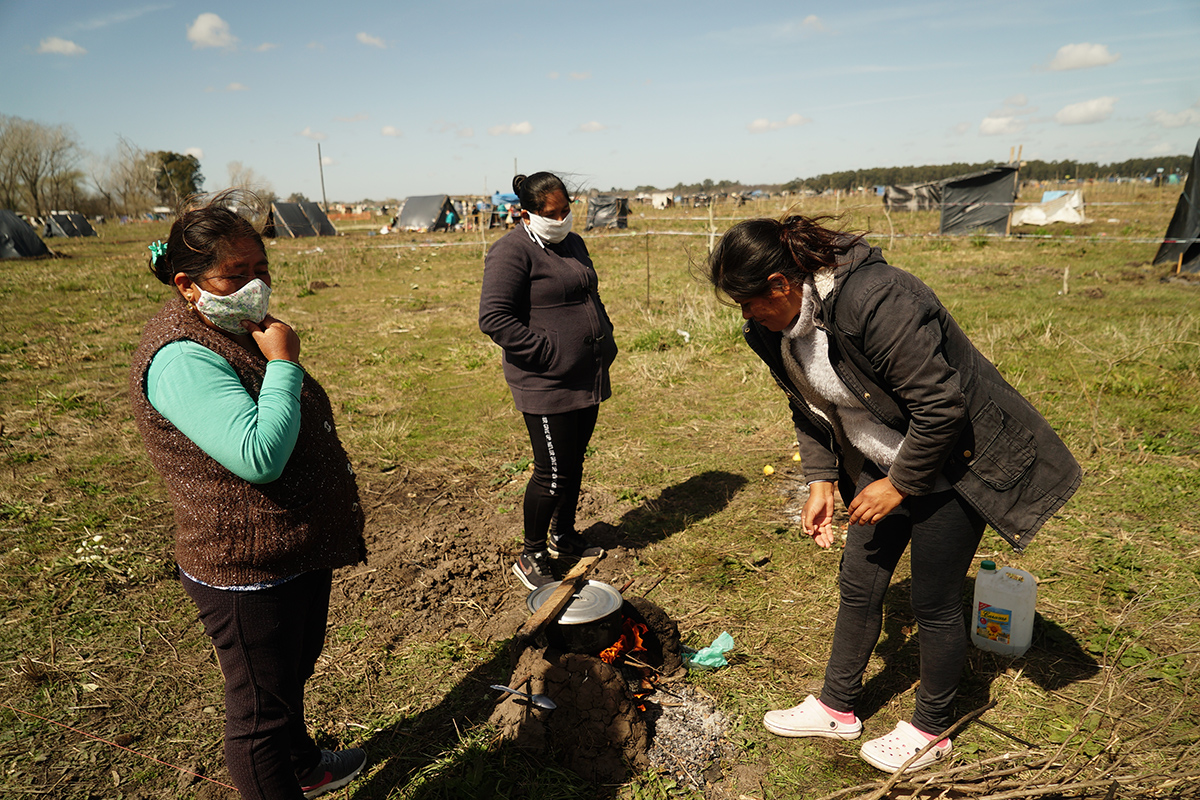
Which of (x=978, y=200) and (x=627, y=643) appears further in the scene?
(x=978, y=200)

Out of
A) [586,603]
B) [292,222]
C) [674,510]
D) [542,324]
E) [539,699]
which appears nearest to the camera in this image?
[539,699]

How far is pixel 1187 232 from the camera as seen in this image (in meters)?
13.5

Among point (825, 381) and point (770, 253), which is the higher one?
point (770, 253)

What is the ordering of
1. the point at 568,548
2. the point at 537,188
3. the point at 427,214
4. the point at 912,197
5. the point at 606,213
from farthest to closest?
1. the point at 427,214
2. the point at 912,197
3. the point at 606,213
4. the point at 568,548
5. the point at 537,188

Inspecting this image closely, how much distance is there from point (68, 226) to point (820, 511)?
4944cm

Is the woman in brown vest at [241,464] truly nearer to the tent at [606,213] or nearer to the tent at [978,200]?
the tent at [978,200]

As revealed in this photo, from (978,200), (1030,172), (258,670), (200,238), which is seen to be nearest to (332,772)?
(258,670)

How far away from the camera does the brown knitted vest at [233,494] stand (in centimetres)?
160

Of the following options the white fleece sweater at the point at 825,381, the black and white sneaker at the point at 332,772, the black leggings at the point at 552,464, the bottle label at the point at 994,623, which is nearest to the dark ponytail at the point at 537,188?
the black leggings at the point at 552,464

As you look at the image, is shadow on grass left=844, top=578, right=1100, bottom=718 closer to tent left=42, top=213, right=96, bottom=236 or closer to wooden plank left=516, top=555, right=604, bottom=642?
wooden plank left=516, top=555, right=604, bottom=642

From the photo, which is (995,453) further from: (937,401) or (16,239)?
(16,239)

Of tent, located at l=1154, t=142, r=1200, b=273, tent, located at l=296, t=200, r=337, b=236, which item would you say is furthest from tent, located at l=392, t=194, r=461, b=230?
tent, located at l=1154, t=142, r=1200, b=273

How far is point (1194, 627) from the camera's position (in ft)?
10.3

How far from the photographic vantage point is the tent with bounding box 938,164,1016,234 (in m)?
21.4
